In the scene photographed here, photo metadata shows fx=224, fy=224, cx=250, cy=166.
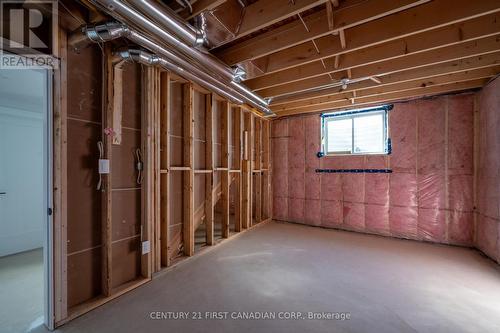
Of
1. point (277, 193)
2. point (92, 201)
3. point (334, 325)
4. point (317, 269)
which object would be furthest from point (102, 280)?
point (277, 193)

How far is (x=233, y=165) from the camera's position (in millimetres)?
4492

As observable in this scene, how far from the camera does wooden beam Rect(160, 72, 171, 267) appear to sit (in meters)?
2.79

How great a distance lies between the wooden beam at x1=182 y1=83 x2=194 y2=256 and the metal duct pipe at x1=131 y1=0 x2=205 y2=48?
1092 millimetres

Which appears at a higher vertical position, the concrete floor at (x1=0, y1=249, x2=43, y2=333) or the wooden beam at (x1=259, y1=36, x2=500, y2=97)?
the wooden beam at (x1=259, y1=36, x2=500, y2=97)

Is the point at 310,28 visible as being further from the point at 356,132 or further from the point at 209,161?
the point at 356,132

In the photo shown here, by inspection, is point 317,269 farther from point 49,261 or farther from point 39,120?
point 39,120

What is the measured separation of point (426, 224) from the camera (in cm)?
406

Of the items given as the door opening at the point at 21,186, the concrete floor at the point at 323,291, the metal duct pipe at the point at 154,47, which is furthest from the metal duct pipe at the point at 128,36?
the concrete floor at the point at 323,291

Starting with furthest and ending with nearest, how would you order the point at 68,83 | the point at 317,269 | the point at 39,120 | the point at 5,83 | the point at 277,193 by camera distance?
1. the point at 277,193
2. the point at 39,120
3. the point at 317,269
4. the point at 5,83
5. the point at 68,83

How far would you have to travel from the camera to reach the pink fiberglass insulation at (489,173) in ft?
10.2

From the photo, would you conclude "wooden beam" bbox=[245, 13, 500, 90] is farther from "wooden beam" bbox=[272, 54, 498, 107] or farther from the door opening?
the door opening

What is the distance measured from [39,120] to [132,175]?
267 cm
